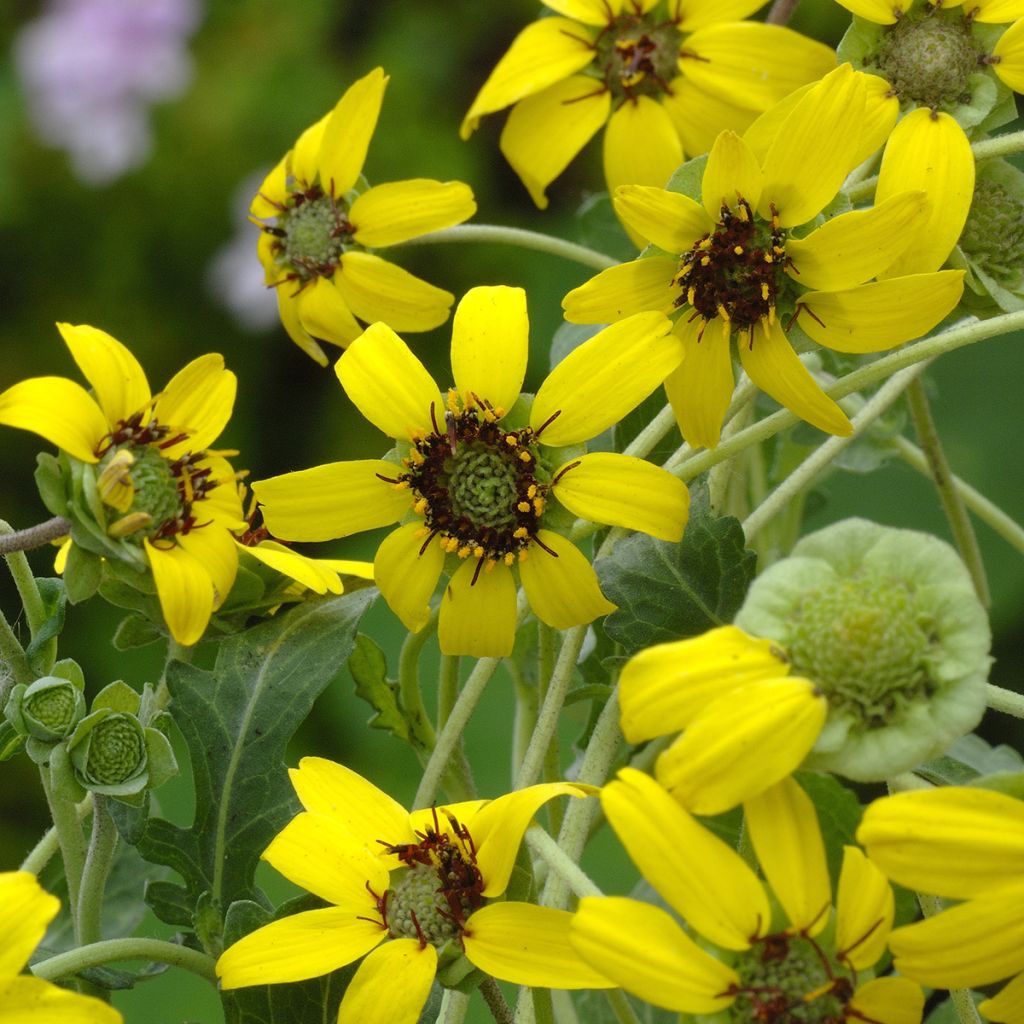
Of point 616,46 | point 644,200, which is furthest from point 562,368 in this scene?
point 616,46

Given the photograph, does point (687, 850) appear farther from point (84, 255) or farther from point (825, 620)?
point (84, 255)

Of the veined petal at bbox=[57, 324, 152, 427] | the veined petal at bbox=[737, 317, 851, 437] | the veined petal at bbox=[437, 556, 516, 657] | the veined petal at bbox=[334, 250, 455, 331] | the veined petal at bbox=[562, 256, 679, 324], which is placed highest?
the veined petal at bbox=[334, 250, 455, 331]

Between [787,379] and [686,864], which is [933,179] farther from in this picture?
[686,864]

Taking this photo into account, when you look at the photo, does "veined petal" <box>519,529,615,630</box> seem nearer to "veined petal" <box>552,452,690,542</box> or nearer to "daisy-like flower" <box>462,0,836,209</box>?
"veined petal" <box>552,452,690,542</box>

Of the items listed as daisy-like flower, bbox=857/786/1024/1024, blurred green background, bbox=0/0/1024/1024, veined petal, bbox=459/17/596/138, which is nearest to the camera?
daisy-like flower, bbox=857/786/1024/1024

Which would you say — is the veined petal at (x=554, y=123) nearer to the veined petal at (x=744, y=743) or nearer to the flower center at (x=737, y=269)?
the flower center at (x=737, y=269)

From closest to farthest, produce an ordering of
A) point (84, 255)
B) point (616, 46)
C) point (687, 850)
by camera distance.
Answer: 1. point (687, 850)
2. point (616, 46)
3. point (84, 255)

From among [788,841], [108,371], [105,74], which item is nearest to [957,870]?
[788,841]

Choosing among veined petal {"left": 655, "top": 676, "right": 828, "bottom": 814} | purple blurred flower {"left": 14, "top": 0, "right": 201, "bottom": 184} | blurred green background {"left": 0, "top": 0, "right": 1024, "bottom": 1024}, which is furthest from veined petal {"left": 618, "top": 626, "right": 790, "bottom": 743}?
purple blurred flower {"left": 14, "top": 0, "right": 201, "bottom": 184}
